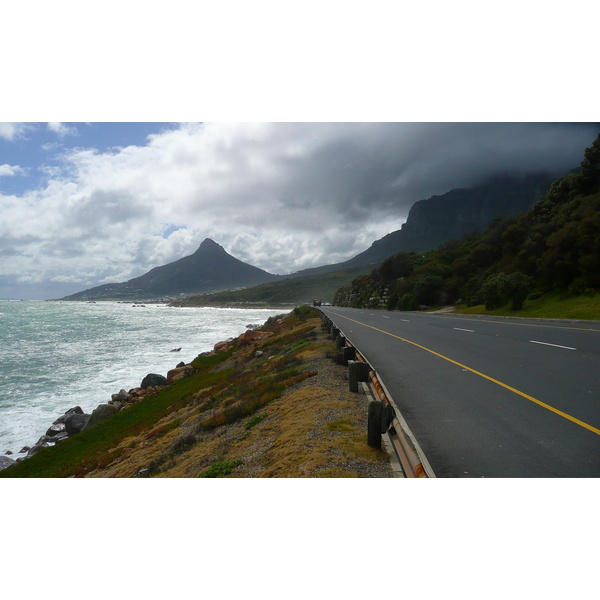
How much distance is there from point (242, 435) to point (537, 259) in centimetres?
3403

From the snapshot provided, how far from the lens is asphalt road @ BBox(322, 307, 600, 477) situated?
4.79 meters

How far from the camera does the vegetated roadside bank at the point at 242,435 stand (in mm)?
5793

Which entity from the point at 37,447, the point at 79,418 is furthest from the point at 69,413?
the point at 37,447

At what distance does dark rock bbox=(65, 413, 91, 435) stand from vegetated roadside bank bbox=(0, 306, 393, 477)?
142 cm

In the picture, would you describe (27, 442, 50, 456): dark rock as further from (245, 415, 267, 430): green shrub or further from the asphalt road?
the asphalt road

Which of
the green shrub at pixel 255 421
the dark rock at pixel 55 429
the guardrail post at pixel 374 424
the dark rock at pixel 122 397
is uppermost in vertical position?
the guardrail post at pixel 374 424

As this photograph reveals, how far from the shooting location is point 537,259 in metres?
33.4

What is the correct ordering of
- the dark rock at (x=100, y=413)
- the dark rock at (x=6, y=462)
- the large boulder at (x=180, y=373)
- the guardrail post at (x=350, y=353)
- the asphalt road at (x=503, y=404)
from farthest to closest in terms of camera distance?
1. the large boulder at (x=180, y=373)
2. the dark rock at (x=100, y=413)
3. the dark rock at (x=6, y=462)
4. the guardrail post at (x=350, y=353)
5. the asphalt road at (x=503, y=404)

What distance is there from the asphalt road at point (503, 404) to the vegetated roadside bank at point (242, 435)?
3.35ft

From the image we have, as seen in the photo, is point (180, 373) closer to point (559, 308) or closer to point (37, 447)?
point (37, 447)

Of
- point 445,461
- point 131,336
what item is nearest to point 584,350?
point 445,461

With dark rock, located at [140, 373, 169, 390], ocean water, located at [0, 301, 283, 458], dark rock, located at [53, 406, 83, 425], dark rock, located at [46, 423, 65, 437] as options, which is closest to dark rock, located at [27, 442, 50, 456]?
ocean water, located at [0, 301, 283, 458]

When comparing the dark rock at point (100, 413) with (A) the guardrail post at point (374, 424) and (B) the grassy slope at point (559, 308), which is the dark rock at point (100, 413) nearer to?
(A) the guardrail post at point (374, 424)

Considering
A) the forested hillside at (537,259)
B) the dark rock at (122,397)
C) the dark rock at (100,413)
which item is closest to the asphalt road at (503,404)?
the dark rock at (100,413)
